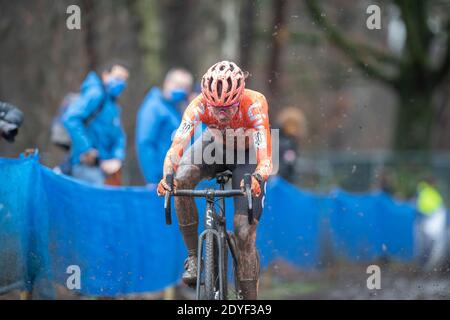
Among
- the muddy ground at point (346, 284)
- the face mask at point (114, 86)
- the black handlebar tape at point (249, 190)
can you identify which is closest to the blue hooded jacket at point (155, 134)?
the face mask at point (114, 86)

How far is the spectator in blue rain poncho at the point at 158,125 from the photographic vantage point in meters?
11.2

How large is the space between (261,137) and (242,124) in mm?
335

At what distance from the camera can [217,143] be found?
8086mm

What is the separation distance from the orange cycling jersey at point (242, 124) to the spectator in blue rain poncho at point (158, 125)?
3215 millimetres

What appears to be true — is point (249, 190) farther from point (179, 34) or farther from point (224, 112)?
point (179, 34)

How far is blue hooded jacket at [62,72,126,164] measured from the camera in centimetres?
1029

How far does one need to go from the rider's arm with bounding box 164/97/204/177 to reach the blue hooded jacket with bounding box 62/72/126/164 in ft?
8.87

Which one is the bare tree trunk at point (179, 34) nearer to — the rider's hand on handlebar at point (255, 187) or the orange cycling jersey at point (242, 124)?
the orange cycling jersey at point (242, 124)

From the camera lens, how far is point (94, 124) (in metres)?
10.7

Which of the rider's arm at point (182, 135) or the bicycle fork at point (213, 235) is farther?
the rider's arm at point (182, 135)

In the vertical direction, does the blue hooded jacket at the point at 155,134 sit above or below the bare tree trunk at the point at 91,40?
below

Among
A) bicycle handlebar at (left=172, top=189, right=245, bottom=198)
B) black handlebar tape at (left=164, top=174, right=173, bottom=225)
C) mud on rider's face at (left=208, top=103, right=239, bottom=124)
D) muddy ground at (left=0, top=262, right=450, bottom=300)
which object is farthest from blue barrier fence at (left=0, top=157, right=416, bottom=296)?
mud on rider's face at (left=208, top=103, right=239, bottom=124)

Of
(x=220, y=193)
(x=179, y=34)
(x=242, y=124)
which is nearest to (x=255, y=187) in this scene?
(x=220, y=193)

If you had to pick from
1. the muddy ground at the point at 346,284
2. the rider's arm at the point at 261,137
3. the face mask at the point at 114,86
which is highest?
the face mask at the point at 114,86
